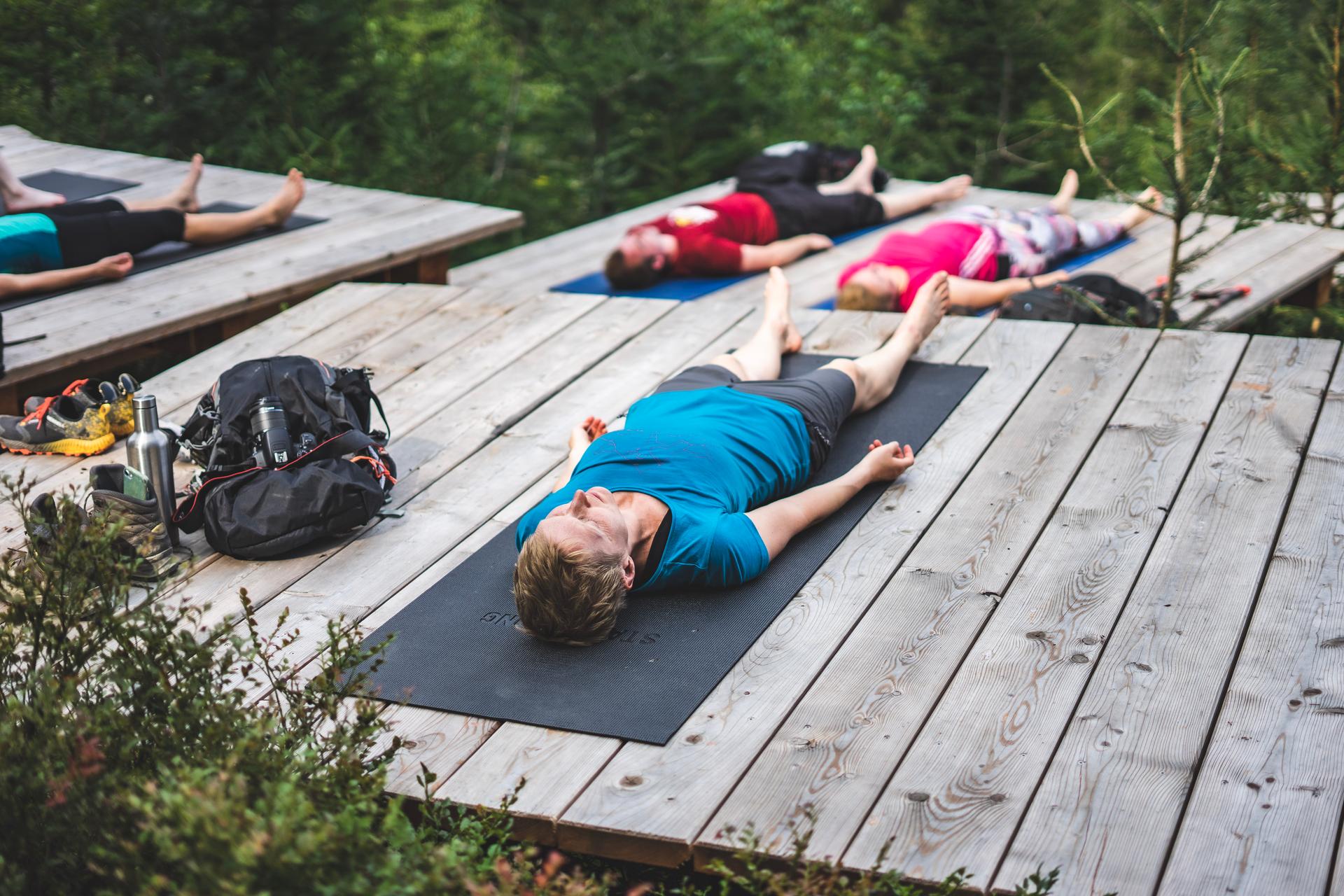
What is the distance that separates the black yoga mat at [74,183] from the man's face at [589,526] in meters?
4.18

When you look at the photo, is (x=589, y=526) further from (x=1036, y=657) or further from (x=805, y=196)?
(x=805, y=196)

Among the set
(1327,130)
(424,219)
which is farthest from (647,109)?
(1327,130)

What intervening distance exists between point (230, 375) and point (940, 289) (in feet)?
7.15

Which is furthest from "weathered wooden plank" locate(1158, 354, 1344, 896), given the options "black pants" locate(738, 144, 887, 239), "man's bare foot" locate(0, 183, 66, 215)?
"man's bare foot" locate(0, 183, 66, 215)

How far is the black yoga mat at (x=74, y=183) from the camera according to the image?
19.1 feet

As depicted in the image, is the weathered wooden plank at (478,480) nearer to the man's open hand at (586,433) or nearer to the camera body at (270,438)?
the man's open hand at (586,433)

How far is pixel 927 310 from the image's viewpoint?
3965 mm

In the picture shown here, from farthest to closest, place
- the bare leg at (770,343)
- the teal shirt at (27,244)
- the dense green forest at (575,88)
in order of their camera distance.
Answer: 1. the dense green forest at (575,88)
2. the teal shirt at (27,244)
3. the bare leg at (770,343)

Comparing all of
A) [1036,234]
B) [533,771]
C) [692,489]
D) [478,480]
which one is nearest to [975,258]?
[1036,234]

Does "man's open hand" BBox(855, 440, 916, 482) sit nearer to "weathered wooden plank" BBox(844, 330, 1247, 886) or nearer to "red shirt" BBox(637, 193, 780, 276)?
"weathered wooden plank" BBox(844, 330, 1247, 886)

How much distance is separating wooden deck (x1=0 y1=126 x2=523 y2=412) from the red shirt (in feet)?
2.69

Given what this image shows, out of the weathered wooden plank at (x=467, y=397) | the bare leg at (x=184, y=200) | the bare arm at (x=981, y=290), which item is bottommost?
the bare arm at (x=981, y=290)

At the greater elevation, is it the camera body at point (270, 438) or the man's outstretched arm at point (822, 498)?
the camera body at point (270, 438)

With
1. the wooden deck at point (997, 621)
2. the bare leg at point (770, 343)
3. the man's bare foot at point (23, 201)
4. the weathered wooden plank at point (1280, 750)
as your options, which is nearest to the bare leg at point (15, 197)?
the man's bare foot at point (23, 201)
